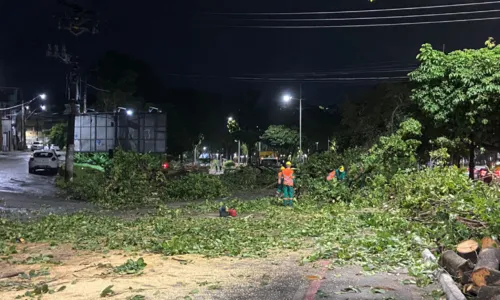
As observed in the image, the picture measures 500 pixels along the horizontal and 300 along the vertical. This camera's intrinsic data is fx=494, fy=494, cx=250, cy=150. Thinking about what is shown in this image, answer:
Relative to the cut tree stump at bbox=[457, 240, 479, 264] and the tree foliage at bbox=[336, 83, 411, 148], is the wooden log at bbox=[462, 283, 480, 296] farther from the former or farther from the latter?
the tree foliage at bbox=[336, 83, 411, 148]

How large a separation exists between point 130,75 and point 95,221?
100 ft

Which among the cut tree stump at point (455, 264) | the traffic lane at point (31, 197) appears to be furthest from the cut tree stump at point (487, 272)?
the traffic lane at point (31, 197)

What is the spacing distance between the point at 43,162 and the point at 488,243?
24.7 m

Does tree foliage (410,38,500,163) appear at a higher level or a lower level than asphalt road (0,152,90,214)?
higher

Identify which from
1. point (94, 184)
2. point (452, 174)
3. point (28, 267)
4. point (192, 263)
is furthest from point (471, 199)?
point (94, 184)

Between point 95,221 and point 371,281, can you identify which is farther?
point 95,221

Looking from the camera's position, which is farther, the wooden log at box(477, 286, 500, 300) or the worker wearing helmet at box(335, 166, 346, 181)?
the worker wearing helmet at box(335, 166, 346, 181)

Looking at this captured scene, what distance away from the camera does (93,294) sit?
6047 millimetres

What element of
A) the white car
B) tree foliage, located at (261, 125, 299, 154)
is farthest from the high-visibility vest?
tree foliage, located at (261, 125, 299, 154)

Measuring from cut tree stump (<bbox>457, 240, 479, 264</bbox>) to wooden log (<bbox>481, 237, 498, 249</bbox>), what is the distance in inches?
3.7

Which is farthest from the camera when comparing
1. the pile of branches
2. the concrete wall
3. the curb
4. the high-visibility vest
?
the concrete wall

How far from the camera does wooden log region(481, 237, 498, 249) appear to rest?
692 cm

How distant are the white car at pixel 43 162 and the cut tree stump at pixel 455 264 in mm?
24291

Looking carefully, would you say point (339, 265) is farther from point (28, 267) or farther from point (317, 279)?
point (28, 267)
